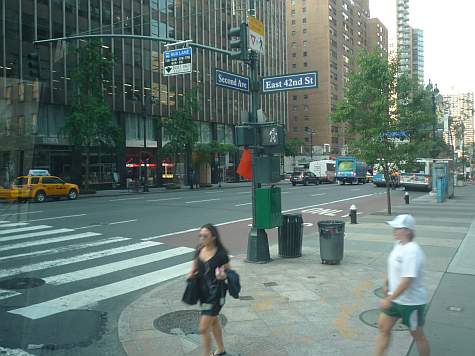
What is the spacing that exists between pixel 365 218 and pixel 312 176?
36061 millimetres

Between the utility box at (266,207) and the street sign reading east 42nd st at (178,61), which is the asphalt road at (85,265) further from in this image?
the street sign reading east 42nd st at (178,61)

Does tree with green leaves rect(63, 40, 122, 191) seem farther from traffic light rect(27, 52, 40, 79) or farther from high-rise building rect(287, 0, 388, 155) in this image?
high-rise building rect(287, 0, 388, 155)

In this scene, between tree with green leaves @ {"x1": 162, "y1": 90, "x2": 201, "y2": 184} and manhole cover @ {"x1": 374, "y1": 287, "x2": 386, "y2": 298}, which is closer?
manhole cover @ {"x1": 374, "y1": 287, "x2": 386, "y2": 298}

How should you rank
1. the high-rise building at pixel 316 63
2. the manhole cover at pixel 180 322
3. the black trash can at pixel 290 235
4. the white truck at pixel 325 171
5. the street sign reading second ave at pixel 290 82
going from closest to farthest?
the manhole cover at pixel 180 322
the black trash can at pixel 290 235
the street sign reading second ave at pixel 290 82
the white truck at pixel 325 171
the high-rise building at pixel 316 63

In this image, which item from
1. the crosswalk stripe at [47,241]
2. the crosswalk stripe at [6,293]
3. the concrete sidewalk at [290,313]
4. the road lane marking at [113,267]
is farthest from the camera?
the crosswalk stripe at [47,241]

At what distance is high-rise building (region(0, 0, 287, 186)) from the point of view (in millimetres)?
35000

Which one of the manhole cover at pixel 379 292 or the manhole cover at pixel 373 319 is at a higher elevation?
the manhole cover at pixel 379 292

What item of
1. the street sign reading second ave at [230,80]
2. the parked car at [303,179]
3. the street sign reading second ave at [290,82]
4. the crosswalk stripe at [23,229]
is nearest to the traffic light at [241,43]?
the street sign reading second ave at [230,80]

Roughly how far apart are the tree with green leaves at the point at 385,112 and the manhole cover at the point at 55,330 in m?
14.1

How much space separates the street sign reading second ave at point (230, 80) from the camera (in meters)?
10.3

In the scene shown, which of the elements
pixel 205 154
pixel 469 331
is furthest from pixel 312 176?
pixel 469 331

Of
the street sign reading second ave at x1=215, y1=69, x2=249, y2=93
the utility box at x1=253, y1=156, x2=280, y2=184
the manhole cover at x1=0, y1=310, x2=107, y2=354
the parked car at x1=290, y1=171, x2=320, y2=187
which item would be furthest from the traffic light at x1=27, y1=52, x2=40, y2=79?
the parked car at x1=290, y1=171, x2=320, y2=187

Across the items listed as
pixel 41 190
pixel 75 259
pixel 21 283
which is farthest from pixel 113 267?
pixel 41 190

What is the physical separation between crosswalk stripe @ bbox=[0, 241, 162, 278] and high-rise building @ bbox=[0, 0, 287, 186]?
50.1 feet
